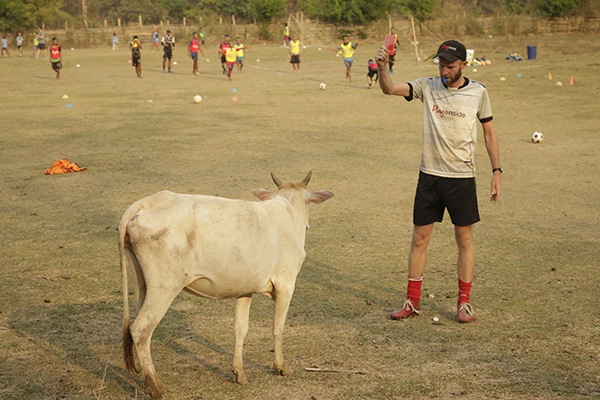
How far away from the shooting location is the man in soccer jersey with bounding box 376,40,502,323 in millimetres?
7418

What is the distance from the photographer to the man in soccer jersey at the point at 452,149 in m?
7.42

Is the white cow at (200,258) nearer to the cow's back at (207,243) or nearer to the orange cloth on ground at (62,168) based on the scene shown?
the cow's back at (207,243)

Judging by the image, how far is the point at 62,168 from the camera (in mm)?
15008

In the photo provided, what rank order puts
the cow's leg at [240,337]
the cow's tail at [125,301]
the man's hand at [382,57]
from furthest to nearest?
the man's hand at [382,57] < the cow's leg at [240,337] < the cow's tail at [125,301]

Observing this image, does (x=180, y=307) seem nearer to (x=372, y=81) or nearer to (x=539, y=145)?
(x=539, y=145)

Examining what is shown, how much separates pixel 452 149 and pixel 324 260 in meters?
2.75

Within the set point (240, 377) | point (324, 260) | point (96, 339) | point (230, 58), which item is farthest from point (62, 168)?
point (230, 58)

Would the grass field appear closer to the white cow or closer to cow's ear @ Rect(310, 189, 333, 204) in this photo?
the white cow

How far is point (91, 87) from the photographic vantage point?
3212cm

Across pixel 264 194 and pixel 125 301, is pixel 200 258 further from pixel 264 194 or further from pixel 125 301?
pixel 264 194

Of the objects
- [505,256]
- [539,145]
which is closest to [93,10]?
[539,145]

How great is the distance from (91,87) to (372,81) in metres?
10.6

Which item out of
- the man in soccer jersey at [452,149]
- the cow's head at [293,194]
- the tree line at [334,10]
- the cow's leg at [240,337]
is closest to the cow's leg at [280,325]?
the cow's leg at [240,337]

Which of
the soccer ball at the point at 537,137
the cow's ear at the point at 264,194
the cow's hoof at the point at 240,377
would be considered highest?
the cow's ear at the point at 264,194
